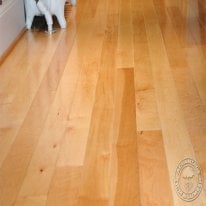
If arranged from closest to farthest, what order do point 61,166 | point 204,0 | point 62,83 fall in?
point 61,166 → point 62,83 → point 204,0

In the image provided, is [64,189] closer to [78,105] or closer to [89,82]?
[78,105]

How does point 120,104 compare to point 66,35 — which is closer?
point 120,104

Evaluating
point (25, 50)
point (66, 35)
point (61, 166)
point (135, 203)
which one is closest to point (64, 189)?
point (61, 166)

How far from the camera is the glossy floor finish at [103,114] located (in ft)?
5.10

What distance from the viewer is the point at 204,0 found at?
410 cm

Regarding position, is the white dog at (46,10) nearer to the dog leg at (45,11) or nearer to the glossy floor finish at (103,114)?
the dog leg at (45,11)

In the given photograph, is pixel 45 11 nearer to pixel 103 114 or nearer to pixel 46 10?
pixel 46 10

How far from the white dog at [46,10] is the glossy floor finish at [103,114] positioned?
0.43 ft

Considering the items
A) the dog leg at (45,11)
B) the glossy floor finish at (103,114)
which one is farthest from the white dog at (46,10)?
the glossy floor finish at (103,114)

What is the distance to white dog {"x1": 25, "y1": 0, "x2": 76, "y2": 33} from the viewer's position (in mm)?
3365

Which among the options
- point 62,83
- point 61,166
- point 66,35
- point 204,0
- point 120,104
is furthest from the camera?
point 204,0

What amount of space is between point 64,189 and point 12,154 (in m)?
0.35

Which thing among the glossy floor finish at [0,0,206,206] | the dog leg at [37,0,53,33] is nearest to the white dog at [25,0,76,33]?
the dog leg at [37,0,53,33]

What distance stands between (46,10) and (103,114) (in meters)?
1.59
